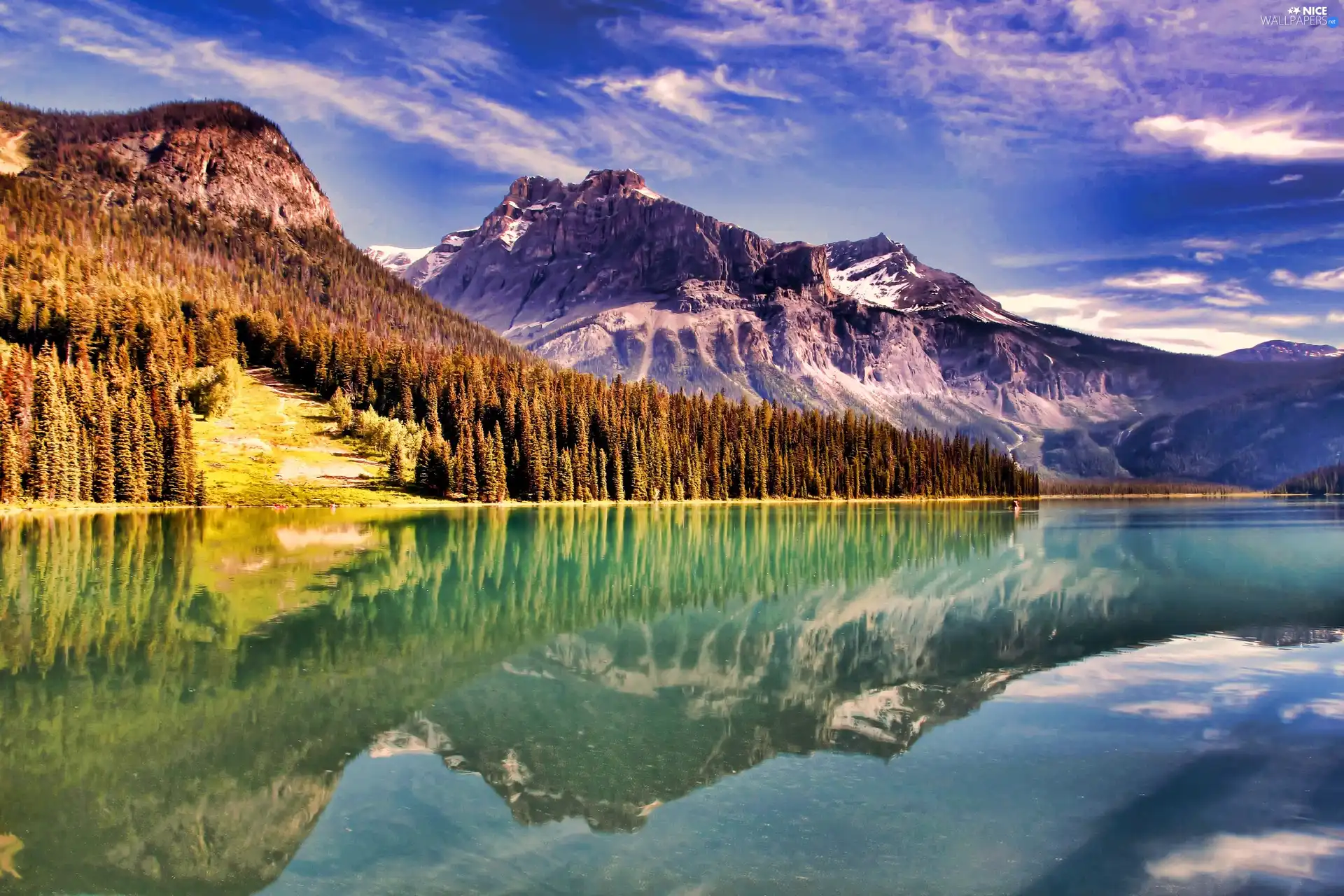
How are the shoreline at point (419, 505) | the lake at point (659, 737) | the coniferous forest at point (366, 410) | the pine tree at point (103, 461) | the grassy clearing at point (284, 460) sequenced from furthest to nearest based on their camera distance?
1. the grassy clearing at point (284, 460)
2. the coniferous forest at point (366, 410)
3. the pine tree at point (103, 461)
4. the shoreline at point (419, 505)
5. the lake at point (659, 737)

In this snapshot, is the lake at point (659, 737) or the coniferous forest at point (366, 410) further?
the coniferous forest at point (366, 410)

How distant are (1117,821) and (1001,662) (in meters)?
12.8

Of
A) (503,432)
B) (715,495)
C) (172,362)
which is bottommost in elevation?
(715,495)

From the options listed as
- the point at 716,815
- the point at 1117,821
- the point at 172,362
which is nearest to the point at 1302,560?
the point at 1117,821

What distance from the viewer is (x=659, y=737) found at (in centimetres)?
1964

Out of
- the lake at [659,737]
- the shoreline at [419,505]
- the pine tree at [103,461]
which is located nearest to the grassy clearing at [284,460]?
the shoreline at [419,505]

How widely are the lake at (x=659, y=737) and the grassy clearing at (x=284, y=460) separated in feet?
255

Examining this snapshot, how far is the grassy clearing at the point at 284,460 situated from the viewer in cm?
11794

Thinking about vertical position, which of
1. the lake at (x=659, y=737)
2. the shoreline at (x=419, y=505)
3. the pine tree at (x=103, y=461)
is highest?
the pine tree at (x=103, y=461)

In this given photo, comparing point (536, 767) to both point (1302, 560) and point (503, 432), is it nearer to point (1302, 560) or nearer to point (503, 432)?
point (1302, 560)

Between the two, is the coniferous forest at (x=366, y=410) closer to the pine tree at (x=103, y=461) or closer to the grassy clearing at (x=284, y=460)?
the pine tree at (x=103, y=461)

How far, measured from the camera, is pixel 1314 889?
12594mm

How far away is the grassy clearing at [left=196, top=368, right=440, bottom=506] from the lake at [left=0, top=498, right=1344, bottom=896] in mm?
A: 77720

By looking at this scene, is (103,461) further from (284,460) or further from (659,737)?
(659,737)
